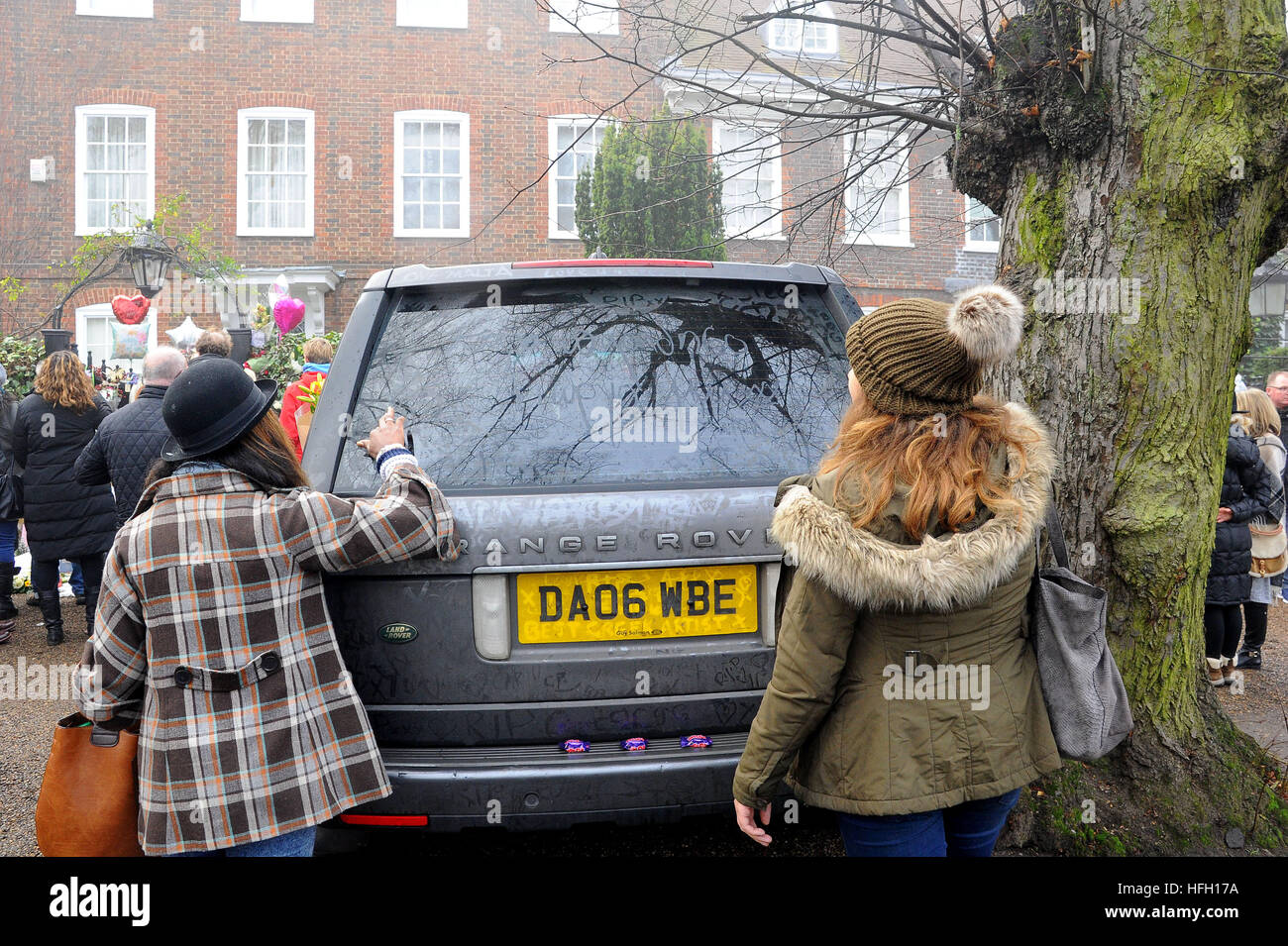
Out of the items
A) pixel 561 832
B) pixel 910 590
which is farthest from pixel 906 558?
pixel 561 832

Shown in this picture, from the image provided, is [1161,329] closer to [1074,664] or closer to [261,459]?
[1074,664]

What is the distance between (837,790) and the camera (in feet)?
7.15

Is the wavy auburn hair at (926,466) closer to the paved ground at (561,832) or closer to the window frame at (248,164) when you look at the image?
the paved ground at (561,832)

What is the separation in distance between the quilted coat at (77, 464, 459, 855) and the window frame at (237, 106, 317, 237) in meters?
18.6

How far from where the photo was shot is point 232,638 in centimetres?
239

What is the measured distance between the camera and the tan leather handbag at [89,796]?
2.36 m

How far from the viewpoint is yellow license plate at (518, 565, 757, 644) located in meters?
2.74

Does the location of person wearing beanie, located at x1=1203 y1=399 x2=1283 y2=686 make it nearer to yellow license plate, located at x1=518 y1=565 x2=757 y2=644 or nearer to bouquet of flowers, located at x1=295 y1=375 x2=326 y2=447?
yellow license plate, located at x1=518 y1=565 x2=757 y2=644

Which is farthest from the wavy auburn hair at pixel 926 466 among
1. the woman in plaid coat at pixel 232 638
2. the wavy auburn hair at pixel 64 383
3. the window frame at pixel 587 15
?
the wavy auburn hair at pixel 64 383

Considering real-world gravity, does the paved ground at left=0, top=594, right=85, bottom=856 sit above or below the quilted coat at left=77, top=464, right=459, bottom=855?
below

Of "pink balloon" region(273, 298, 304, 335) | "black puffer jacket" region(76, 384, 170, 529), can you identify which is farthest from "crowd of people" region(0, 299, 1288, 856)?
"pink balloon" region(273, 298, 304, 335)

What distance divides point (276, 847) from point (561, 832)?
813 millimetres

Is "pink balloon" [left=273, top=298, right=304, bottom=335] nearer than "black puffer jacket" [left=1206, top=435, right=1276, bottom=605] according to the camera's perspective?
No

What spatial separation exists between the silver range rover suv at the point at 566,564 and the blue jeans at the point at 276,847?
0.22 m
